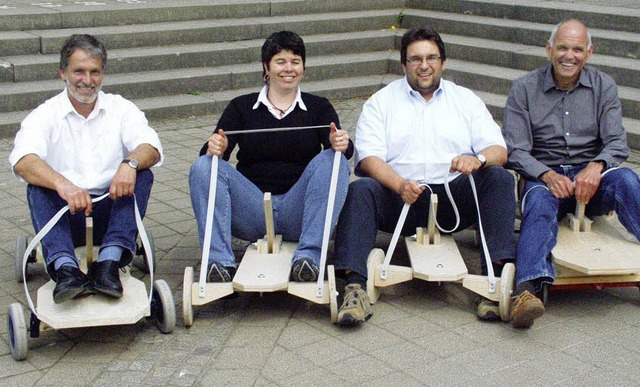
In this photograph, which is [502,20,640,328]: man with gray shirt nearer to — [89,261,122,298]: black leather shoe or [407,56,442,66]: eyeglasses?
[407,56,442,66]: eyeglasses

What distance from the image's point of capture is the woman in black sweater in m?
4.76

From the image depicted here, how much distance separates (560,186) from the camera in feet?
16.3

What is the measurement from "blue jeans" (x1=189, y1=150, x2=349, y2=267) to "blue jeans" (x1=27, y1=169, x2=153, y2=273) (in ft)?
0.95

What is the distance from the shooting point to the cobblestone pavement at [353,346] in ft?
13.3

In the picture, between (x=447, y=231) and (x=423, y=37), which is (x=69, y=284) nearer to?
(x=447, y=231)

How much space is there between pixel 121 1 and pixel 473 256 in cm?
614

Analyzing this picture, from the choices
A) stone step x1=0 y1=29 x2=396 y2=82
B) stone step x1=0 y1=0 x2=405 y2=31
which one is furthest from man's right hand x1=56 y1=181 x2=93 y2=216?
stone step x1=0 y1=0 x2=405 y2=31

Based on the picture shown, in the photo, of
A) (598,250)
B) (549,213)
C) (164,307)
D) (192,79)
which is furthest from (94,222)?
(192,79)

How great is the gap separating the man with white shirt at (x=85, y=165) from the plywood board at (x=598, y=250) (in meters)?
2.07

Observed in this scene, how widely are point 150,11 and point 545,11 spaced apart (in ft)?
13.1

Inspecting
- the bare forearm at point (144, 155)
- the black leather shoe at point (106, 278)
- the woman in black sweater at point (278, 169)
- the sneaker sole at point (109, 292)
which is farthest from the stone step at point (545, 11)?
the sneaker sole at point (109, 292)

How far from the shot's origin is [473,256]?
18.3 feet

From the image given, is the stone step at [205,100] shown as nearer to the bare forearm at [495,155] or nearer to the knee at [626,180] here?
the bare forearm at [495,155]

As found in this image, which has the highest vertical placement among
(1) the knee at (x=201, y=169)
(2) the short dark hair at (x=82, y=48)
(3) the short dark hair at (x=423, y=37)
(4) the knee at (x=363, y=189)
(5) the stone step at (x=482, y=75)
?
(3) the short dark hair at (x=423, y=37)
